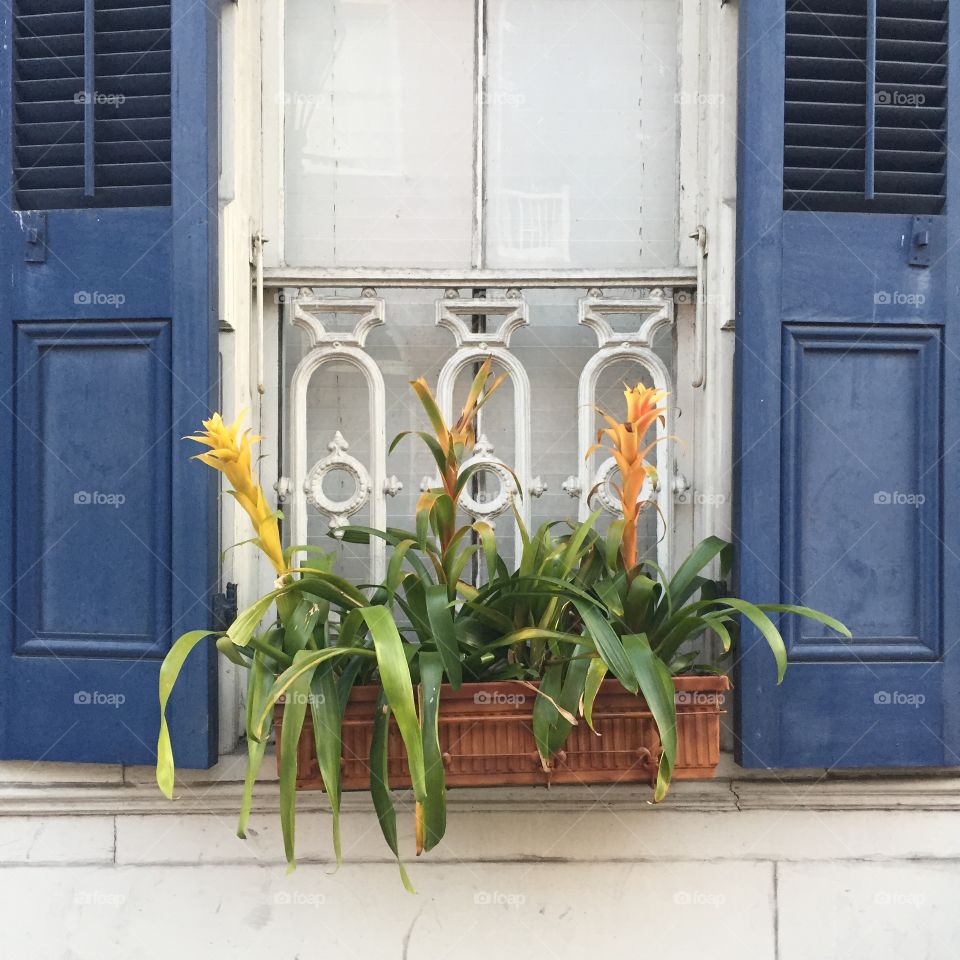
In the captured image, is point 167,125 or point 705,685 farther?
point 167,125

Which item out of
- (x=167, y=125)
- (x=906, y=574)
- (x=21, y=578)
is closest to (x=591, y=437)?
(x=906, y=574)

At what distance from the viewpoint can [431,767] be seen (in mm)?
1483

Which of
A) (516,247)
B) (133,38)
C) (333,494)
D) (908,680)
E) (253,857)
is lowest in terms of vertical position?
(253,857)

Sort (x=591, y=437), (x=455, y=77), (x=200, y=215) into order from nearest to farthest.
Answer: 1. (x=200, y=215)
2. (x=591, y=437)
3. (x=455, y=77)

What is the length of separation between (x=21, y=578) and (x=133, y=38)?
107 cm

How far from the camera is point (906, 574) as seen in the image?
1.84 m

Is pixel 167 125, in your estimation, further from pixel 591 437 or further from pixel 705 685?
pixel 705 685
